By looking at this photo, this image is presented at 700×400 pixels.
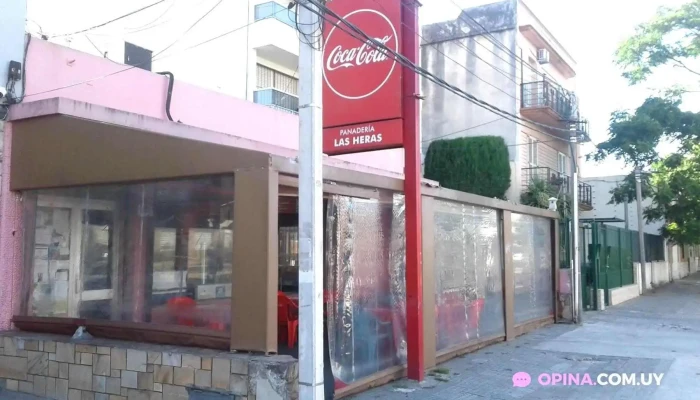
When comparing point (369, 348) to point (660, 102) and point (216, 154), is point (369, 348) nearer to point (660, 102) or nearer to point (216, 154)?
point (216, 154)

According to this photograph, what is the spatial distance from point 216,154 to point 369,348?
121 inches

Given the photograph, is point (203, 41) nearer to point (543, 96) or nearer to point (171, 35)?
point (171, 35)

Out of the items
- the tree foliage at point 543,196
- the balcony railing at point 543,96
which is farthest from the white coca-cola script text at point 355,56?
the balcony railing at point 543,96

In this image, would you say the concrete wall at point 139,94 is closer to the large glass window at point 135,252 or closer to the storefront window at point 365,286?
the large glass window at point 135,252

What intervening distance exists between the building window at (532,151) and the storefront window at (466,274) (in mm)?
12435

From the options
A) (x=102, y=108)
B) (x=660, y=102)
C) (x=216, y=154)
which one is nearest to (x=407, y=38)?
(x=216, y=154)

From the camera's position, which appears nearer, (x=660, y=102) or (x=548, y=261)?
(x=548, y=261)

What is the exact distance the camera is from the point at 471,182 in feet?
73.2

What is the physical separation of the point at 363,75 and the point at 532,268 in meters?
6.90

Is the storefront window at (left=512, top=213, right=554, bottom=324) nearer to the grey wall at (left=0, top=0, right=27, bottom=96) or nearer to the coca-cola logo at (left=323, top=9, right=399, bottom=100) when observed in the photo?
the coca-cola logo at (left=323, top=9, right=399, bottom=100)

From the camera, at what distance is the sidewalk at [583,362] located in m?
7.57

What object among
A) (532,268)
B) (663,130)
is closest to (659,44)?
(663,130)

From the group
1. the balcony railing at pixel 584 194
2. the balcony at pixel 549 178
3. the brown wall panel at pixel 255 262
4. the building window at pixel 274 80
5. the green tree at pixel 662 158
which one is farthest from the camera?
the balcony railing at pixel 584 194

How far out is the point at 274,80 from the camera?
16.1m
